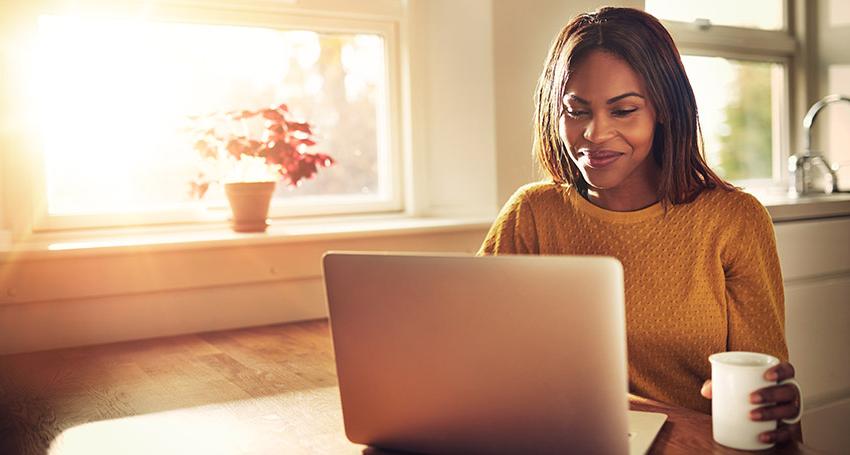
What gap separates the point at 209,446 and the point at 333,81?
1.55 meters

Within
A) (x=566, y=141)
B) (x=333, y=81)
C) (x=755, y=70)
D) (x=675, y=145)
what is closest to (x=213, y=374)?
(x=566, y=141)

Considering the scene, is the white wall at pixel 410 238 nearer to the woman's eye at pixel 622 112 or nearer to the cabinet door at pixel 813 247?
the cabinet door at pixel 813 247

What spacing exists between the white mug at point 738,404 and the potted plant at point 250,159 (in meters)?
1.39

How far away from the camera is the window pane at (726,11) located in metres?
3.08

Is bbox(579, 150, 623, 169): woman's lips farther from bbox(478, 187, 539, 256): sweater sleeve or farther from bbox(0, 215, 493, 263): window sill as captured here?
bbox(0, 215, 493, 263): window sill

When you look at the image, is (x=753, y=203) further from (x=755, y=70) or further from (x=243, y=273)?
(x=755, y=70)

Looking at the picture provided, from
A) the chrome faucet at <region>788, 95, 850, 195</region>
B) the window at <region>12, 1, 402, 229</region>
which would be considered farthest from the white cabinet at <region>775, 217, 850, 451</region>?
the window at <region>12, 1, 402, 229</region>

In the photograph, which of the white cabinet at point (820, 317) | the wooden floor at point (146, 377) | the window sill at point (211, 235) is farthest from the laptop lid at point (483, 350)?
the white cabinet at point (820, 317)

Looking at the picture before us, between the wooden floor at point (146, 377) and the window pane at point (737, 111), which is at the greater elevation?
the window pane at point (737, 111)

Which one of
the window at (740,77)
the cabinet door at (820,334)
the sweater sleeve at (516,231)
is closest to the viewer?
the sweater sleeve at (516,231)

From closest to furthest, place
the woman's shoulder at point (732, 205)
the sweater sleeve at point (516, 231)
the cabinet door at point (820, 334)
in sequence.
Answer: the woman's shoulder at point (732, 205) < the sweater sleeve at point (516, 231) < the cabinet door at point (820, 334)

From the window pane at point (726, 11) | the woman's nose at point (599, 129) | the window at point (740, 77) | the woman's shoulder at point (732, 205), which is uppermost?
the window pane at point (726, 11)

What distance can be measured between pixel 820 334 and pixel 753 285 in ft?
5.01

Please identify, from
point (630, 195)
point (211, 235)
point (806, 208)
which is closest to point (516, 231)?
point (630, 195)
